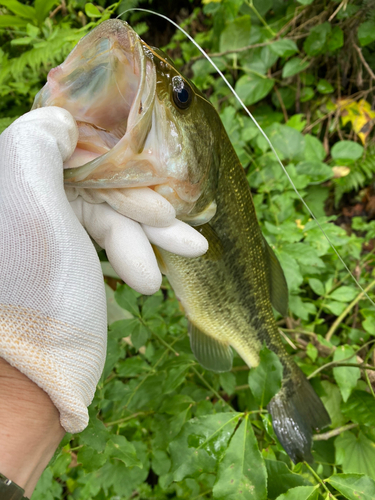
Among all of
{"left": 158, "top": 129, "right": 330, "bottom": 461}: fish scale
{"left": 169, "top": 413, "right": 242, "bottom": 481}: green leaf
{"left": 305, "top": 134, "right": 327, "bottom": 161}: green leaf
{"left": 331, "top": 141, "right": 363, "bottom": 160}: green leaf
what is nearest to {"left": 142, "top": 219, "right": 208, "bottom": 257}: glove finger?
{"left": 158, "top": 129, "right": 330, "bottom": 461}: fish scale

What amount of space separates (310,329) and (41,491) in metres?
1.21

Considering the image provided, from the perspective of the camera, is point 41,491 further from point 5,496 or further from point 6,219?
point 6,219

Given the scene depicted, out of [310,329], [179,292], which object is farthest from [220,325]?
[310,329]

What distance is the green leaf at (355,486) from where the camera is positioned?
697mm

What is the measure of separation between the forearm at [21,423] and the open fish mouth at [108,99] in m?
0.37

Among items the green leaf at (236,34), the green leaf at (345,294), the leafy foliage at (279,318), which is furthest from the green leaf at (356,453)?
the green leaf at (236,34)

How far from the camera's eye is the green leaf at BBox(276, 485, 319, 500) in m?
0.68

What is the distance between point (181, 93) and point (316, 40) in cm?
157

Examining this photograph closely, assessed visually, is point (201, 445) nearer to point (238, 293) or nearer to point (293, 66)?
point (238, 293)

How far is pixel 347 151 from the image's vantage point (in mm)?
1828

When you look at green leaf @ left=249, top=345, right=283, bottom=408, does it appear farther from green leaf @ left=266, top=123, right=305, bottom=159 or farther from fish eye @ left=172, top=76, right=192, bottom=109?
green leaf @ left=266, top=123, right=305, bottom=159

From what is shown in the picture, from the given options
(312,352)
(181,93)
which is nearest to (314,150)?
(312,352)

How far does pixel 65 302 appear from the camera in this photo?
1.84 ft

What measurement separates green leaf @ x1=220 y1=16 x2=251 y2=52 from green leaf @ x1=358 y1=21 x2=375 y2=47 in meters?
0.62
